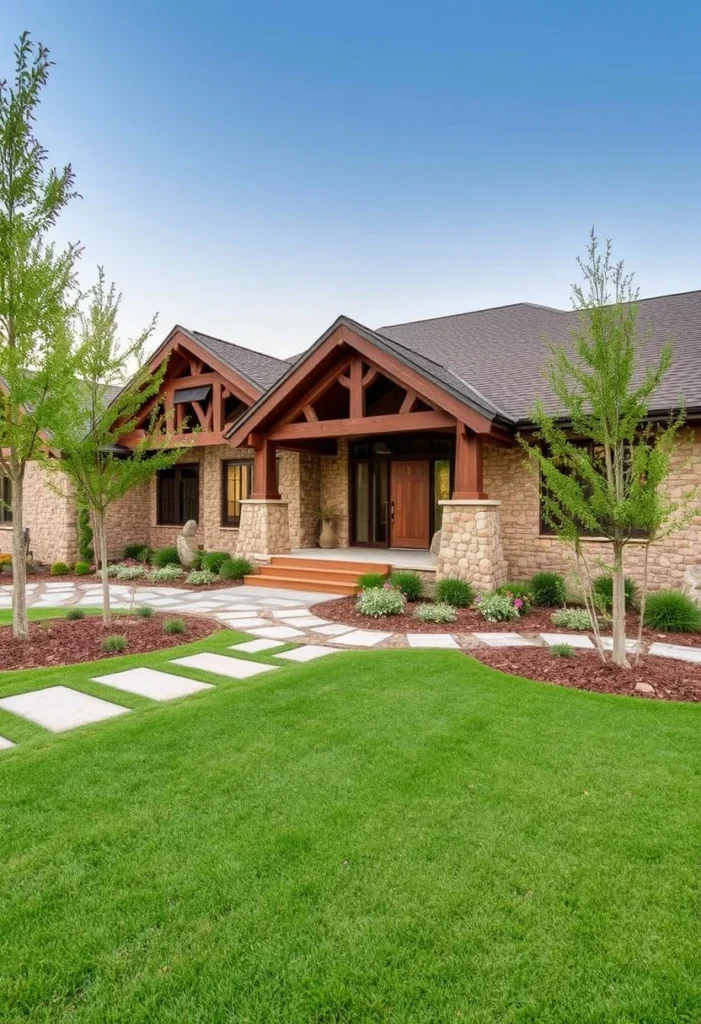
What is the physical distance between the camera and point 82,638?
22.5ft

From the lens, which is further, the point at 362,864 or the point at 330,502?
the point at 330,502

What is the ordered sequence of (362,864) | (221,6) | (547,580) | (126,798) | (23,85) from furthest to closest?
(221,6) → (547,580) → (23,85) → (126,798) → (362,864)

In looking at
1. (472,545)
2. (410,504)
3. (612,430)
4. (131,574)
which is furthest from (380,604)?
(131,574)

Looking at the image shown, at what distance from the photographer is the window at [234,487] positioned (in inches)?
603

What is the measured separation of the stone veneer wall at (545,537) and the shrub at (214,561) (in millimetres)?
6375

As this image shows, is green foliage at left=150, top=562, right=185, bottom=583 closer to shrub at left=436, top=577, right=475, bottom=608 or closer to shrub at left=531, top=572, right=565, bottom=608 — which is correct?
shrub at left=436, top=577, right=475, bottom=608

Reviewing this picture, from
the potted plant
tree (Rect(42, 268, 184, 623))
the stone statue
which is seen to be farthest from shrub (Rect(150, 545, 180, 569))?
tree (Rect(42, 268, 184, 623))

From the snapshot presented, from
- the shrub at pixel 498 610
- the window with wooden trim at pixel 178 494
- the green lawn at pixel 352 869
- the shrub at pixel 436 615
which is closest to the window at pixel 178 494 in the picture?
the window with wooden trim at pixel 178 494

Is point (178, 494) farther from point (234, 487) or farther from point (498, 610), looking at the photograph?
point (498, 610)

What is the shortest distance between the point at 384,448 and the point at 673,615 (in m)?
8.06

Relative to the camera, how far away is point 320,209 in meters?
15.4

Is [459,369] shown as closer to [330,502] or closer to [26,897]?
[330,502]

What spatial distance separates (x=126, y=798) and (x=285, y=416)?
32.8 feet

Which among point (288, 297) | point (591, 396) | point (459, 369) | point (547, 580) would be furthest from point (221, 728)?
point (288, 297)
